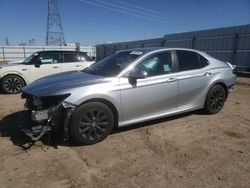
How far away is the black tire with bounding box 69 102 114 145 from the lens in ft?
12.7

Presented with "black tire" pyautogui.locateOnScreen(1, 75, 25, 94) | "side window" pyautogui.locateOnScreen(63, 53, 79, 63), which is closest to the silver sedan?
"black tire" pyautogui.locateOnScreen(1, 75, 25, 94)

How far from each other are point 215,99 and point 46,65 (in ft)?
20.8

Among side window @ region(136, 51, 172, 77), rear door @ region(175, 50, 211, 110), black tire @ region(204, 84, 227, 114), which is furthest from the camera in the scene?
black tire @ region(204, 84, 227, 114)

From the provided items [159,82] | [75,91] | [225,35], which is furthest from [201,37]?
[75,91]

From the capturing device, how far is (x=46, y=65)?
9281 mm

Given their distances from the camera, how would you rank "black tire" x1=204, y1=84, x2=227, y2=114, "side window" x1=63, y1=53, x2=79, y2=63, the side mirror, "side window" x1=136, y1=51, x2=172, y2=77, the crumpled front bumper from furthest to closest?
1. "side window" x1=63, y1=53, x2=79, y2=63
2. the side mirror
3. "black tire" x1=204, y1=84, x2=227, y2=114
4. "side window" x1=136, y1=51, x2=172, y2=77
5. the crumpled front bumper

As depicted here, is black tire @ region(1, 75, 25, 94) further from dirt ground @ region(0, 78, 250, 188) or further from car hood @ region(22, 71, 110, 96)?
car hood @ region(22, 71, 110, 96)

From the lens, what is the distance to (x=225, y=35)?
15.3m

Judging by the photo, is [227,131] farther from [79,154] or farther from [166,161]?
[79,154]

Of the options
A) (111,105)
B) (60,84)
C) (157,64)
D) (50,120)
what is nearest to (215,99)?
(157,64)

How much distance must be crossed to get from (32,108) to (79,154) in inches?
47.2

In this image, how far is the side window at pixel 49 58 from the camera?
9.35 metres

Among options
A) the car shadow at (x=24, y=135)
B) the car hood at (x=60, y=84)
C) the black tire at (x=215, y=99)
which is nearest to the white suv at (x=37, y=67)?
the car shadow at (x=24, y=135)

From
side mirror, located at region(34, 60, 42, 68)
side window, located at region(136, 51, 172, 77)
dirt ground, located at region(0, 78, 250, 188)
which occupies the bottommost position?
dirt ground, located at region(0, 78, 250, 188)
